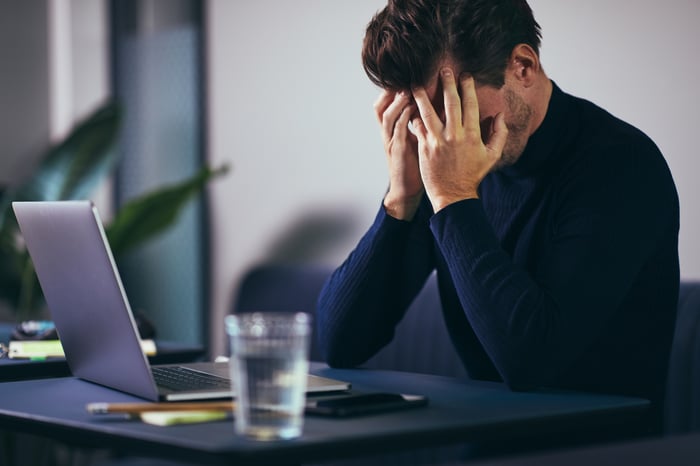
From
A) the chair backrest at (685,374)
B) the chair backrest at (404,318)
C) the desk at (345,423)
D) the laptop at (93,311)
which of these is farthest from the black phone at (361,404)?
the chair backrest at (404,318)

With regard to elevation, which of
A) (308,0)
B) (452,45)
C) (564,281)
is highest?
(308,0)

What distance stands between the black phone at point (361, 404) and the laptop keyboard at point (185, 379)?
0.44 ft

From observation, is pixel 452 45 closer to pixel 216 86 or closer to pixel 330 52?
pixel 330 52

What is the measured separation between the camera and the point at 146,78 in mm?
3449

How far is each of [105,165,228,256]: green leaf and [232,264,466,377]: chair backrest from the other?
0.37 metres

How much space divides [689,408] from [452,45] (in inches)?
32.6

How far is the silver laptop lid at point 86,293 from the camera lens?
1054 mm

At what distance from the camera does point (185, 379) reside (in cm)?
122

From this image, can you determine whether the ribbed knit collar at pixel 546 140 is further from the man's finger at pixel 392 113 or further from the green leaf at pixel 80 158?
the green leaf at pixel 80 158

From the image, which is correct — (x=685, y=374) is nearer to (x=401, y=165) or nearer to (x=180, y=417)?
(x=401, y=165)

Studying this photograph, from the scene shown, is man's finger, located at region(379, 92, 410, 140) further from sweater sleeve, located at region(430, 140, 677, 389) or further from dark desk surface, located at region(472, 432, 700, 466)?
dark desk surface, located at region(472, 432, 700, 466)

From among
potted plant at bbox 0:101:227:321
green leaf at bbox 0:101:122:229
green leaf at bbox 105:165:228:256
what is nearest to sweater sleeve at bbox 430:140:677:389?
green leaf at bbox 105:165:228:256

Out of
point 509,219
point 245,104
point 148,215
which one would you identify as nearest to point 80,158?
point 148,215

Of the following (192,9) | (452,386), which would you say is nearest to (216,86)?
(192,9)
